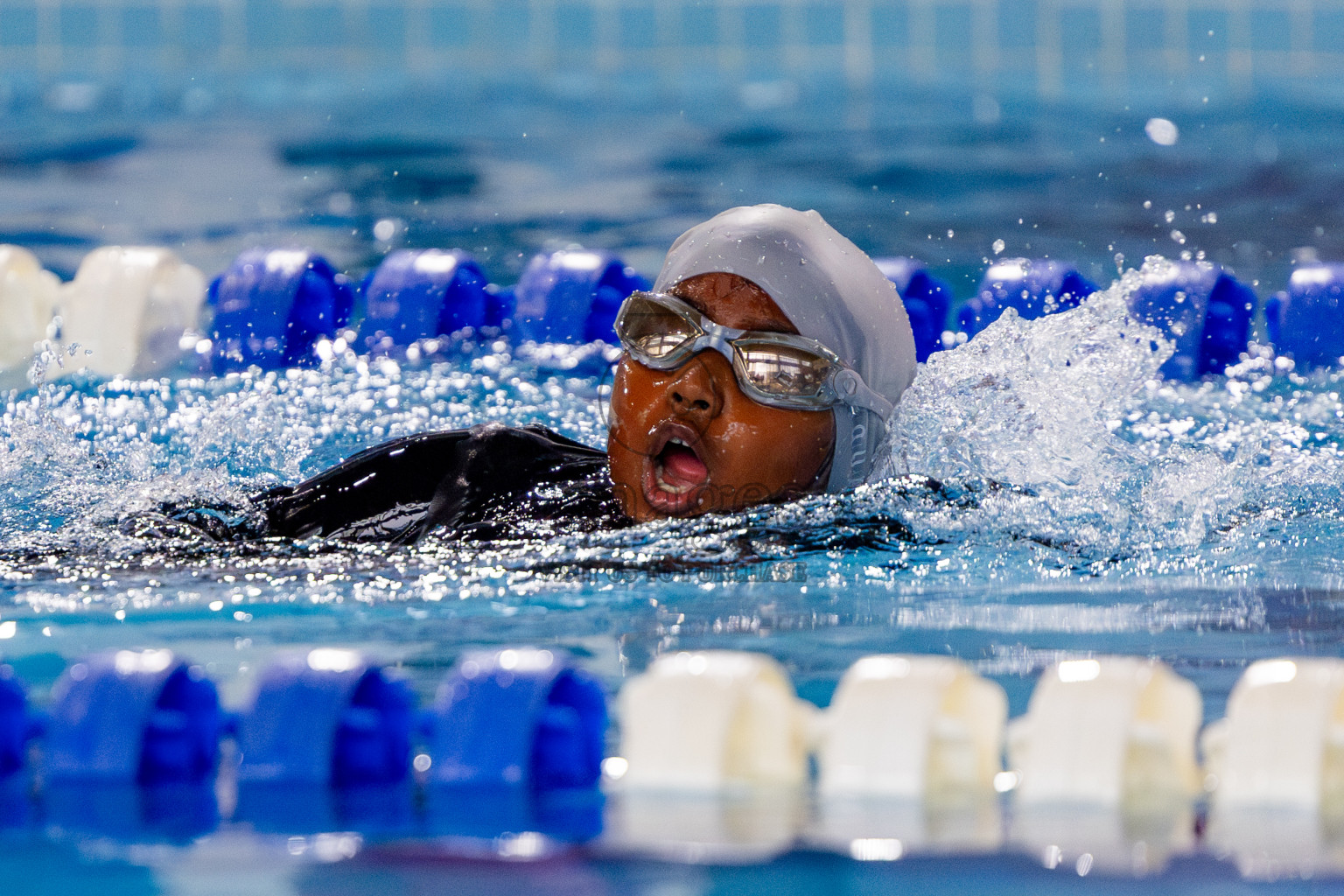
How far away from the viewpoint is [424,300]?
203 inches

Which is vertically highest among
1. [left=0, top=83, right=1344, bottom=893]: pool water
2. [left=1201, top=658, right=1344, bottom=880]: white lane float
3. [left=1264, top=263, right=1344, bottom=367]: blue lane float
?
[left=1264, top=263, right=1344, bottom=367]: blue lane float

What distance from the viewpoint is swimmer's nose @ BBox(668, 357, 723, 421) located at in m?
2.73

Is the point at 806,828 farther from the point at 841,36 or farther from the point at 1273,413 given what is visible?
the point at 841,36

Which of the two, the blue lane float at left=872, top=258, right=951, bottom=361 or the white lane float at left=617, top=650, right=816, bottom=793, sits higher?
the blue lane float at left=872, top=258, right=951, bottom=361

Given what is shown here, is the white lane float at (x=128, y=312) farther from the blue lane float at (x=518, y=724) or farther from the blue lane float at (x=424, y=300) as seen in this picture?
the blue lane float at (x=518, y=724)

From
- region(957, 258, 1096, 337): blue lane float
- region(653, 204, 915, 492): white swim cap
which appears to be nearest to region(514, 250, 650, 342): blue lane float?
region(957, 258, 1096, 337): blue lane float

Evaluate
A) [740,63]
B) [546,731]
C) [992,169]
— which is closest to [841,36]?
[740,63]

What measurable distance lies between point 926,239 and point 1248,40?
112 inches

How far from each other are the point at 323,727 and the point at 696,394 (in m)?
1.12

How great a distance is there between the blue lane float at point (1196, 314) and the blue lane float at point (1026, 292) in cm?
18

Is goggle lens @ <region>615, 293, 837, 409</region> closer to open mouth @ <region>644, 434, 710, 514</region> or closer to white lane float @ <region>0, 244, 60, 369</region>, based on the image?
open mouth @ <region>644, 434, 710, 514</region>

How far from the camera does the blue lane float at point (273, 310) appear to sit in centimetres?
502

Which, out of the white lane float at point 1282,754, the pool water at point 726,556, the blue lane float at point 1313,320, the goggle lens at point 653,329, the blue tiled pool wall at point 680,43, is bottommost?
the white lane float at point 1282,754

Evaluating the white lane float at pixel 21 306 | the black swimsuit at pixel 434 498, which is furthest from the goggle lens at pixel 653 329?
the white lane float at pixel 21 306
